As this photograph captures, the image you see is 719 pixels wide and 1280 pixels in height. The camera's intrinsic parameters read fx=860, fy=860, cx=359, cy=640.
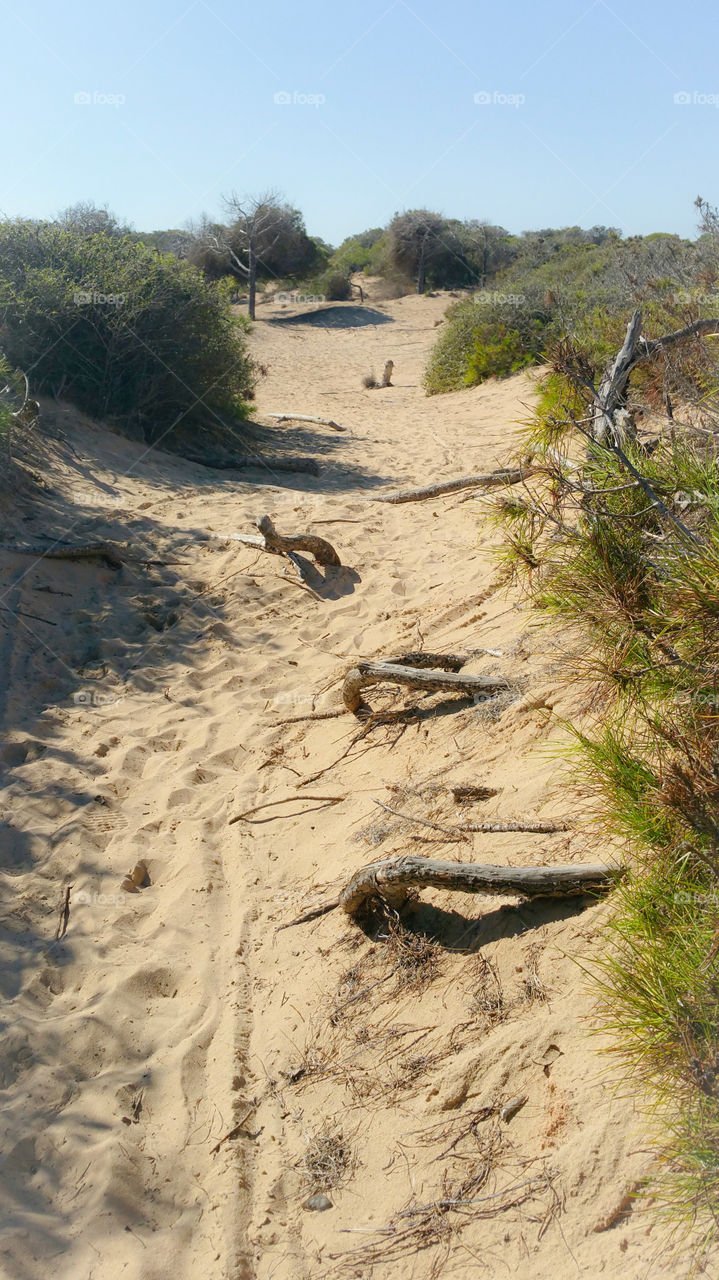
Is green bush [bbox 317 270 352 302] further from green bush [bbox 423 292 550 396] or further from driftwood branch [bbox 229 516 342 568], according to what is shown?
driftwood branch [bbox 229 516 342 568]

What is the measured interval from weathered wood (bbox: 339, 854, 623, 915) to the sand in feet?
0.35

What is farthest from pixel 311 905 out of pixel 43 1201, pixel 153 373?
pixel 153 373

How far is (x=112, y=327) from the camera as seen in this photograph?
9.05 metres

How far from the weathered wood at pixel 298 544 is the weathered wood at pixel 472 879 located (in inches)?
151

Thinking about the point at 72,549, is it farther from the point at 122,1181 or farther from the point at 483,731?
the point at 122,1181

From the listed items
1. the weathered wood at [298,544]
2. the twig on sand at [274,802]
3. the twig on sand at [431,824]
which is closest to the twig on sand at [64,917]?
the twig on sand at [274,802]

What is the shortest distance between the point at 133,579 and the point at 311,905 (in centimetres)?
364

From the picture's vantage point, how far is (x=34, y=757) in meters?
4.64

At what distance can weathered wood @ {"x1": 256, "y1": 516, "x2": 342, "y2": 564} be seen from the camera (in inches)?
262

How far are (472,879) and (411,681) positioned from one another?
1.73 m

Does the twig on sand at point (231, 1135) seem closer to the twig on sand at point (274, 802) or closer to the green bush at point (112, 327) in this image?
the twig on sand at point (274, 802)

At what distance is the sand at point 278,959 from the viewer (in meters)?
2.30

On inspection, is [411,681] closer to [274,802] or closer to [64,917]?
[274,802]

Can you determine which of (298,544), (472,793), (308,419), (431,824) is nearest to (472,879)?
(431,824)
